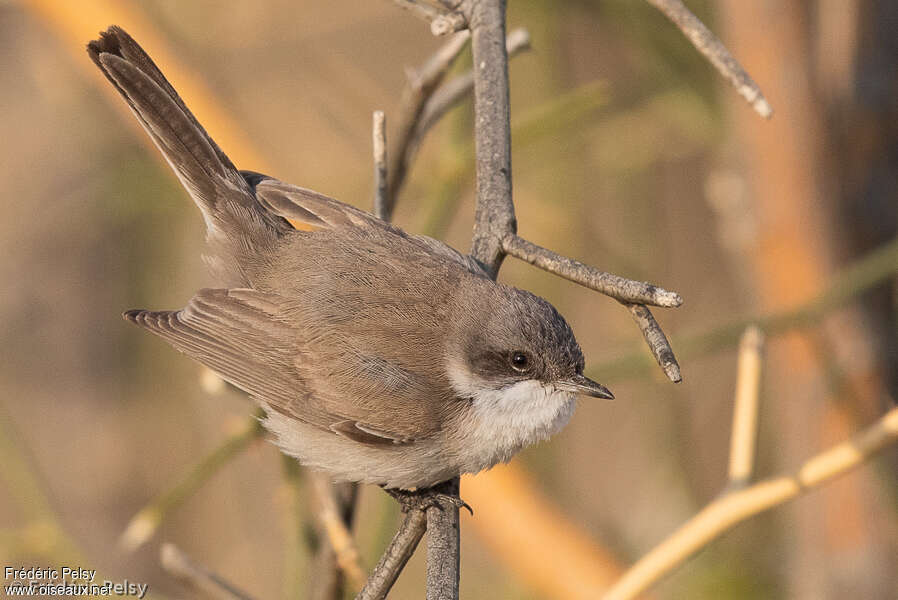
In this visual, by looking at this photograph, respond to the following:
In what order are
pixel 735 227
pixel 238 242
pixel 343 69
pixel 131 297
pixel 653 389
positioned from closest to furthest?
pixel 238 242, pixel 735 227, pixel 653 389, pixel 343 69, pixel 131 297

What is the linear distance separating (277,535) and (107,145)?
267cm

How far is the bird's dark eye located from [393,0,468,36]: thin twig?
1.01 metres

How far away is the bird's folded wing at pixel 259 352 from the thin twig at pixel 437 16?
1.08m

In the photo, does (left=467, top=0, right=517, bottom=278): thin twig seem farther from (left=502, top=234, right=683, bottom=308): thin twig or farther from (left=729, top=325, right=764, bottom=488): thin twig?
(left=729, top=325, right=764, bottom=488): thin twig

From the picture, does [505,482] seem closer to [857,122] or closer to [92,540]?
[857,122]

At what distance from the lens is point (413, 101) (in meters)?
3.12

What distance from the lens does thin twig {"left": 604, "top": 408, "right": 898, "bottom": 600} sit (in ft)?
8.43

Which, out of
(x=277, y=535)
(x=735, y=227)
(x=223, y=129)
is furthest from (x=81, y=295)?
(x=735, y=227)

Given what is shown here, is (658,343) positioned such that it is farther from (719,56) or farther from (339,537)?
(339,537)

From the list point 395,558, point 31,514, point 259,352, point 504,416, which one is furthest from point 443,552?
point 31,514

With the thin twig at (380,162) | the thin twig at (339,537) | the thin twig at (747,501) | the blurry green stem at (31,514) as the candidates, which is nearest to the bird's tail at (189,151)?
the thin twig at (380,162)

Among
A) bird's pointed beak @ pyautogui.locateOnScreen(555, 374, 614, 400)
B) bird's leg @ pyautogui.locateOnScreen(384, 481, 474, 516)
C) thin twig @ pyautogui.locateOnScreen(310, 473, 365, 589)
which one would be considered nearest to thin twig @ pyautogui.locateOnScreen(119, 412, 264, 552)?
thin twig @ pyautogui.locateOnScreen(310, 473, 365, 589)

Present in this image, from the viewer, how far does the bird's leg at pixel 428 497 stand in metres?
2.67

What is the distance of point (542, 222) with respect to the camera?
503 centimetres
